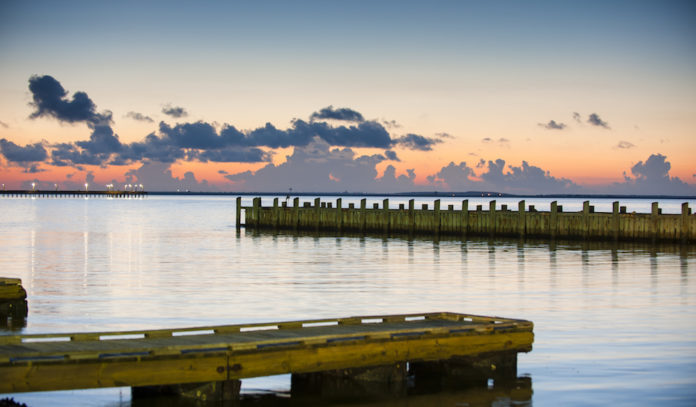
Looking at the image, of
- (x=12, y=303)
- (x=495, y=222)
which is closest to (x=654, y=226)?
(x=495, y=222)

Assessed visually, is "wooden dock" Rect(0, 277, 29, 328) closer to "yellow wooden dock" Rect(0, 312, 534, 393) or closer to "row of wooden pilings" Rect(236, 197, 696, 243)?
"yellow wooden dock" Rect(0, 312, 534, 393)

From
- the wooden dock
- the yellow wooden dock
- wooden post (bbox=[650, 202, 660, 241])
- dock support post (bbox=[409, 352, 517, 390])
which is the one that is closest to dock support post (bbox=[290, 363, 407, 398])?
the yellow wooden dock

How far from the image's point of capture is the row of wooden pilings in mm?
47062

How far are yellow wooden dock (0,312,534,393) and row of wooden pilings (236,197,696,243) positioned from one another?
1370 inches

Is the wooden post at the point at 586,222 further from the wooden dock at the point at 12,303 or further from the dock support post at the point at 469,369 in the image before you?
the dock support post at the point at 469,369

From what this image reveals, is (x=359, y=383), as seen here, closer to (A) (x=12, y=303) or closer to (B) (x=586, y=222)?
(A) (x=12, y=303)

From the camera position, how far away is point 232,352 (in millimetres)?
11875

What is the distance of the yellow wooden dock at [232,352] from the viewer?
10.9m

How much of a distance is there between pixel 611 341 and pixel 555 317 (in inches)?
134

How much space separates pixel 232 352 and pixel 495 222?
43.1 metres

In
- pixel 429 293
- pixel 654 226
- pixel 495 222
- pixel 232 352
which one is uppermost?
pixel 495 222

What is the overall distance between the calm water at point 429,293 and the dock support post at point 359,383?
16.7 inches

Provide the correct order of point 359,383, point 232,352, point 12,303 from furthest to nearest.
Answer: point 12,303, point 359,383, point 232,352

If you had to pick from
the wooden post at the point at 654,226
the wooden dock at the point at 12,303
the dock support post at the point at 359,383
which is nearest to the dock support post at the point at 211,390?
the dock support post at the point at 359,383
